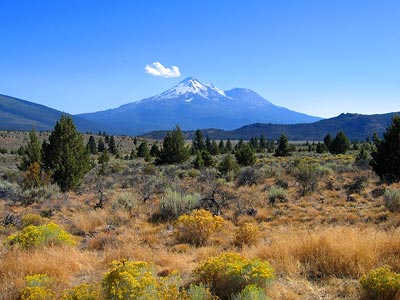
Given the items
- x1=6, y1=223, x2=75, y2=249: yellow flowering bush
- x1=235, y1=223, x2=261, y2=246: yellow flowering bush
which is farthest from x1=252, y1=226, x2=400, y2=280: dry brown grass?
x1=6, y1=223, x2=75, y2=249: yellow flowering bush

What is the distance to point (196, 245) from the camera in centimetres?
818

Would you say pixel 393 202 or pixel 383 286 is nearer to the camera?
pixel 383 286

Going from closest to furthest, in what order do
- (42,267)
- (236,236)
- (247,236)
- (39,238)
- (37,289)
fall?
(37,289) → (42,267) → (39,238) → (247,236) → (236,236)

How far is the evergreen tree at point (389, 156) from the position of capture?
15.7 metres

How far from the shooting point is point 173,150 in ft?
115

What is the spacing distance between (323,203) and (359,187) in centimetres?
299

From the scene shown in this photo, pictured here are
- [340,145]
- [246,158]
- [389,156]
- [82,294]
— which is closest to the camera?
[82,294]

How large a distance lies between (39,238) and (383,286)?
6171 millimetres

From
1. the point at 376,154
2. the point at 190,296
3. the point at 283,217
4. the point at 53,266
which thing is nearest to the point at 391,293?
the point at 190,296

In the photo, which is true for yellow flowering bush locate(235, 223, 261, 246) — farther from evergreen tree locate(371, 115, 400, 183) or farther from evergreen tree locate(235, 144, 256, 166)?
evergreen tree locate(235, 144, 256, 166)

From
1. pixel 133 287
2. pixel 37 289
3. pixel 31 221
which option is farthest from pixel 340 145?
pixel 37 289

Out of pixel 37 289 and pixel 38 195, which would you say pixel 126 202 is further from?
pixel 37 289

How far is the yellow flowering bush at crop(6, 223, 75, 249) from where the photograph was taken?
7.03 metres

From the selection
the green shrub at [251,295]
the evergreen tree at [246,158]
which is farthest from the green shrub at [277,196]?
the evergreen tree at [246,158]
